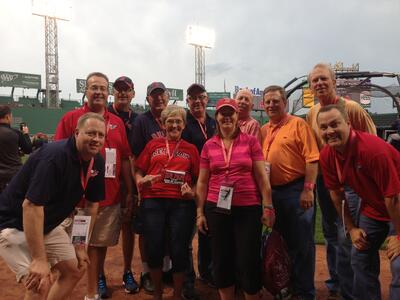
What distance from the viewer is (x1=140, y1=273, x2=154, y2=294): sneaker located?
166 inches

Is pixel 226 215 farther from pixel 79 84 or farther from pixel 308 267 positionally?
pixel 79 84

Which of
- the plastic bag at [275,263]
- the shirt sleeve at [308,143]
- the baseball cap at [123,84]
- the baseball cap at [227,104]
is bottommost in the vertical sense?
the plastic bag at [275,263]

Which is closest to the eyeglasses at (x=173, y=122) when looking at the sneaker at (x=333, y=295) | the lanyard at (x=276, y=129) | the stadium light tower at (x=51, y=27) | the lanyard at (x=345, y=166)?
the lanyard at (x=276, y=129)

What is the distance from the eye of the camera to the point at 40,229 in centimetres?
271

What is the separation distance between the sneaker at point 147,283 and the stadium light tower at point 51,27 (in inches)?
1512

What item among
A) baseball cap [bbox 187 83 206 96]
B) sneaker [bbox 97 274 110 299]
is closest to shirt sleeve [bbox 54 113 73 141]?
baseball cap [bbox 187 83 206 96]

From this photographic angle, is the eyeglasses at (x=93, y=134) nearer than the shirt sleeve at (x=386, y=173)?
No

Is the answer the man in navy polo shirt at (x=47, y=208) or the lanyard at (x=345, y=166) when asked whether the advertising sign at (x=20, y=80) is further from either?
the lanyard at (x=345, y=166)

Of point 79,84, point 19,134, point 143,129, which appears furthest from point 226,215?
point 79,84

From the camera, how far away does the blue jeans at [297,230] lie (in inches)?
136

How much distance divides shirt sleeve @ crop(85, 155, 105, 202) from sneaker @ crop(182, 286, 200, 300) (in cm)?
138

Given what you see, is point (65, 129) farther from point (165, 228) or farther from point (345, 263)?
point (345, 263)

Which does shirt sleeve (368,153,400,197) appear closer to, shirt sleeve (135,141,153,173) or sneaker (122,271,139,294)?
shirt sleeve (135,141,153,173)

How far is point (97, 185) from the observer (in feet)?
11.0
